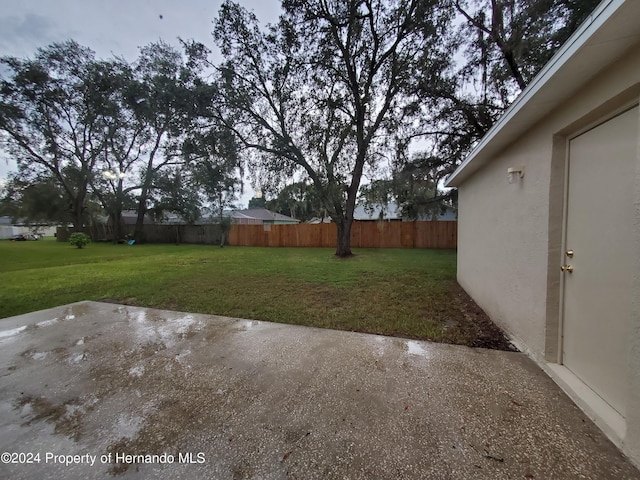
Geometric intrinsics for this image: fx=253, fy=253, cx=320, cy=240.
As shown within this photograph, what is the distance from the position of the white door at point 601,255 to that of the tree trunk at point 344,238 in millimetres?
7856

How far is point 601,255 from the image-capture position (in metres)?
1.63

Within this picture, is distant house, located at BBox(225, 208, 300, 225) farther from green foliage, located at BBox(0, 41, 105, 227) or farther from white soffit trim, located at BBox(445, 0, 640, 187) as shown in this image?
white soffit trim, located at BBox(445, 0, 640, 187)

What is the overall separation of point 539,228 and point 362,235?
10961 millimetres

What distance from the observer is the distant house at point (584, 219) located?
131 cm

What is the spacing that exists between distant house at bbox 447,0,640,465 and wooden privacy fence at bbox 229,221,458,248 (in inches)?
391

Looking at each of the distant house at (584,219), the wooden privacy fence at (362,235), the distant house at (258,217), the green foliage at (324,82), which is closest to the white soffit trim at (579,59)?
the distant house at (584,219)

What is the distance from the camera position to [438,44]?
736cm

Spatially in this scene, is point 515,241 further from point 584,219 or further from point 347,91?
point 347,91

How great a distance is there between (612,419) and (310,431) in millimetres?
1719

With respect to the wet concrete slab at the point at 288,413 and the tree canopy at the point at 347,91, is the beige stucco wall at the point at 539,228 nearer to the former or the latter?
the wet concrete slab at the point at 288,413

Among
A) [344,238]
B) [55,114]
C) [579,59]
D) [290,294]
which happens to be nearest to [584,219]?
Result: [579,59]

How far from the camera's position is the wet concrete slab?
4.08 ft

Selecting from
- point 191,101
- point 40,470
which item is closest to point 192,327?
point 40,470

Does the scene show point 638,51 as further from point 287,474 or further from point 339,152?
point 339,152
